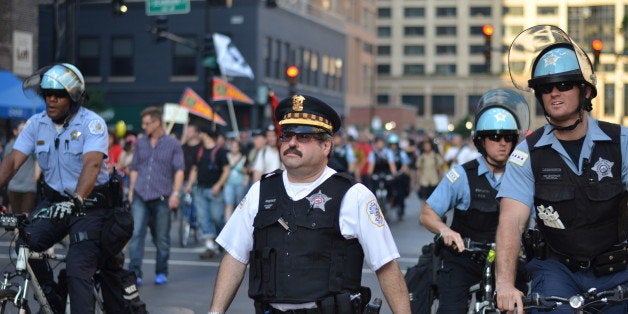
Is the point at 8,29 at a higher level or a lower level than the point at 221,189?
higher

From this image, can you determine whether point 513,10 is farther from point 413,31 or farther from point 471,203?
point 471,203

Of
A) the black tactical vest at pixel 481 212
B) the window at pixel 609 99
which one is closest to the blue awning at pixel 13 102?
the black tactical vest at pixel 481 212

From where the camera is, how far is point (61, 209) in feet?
23.7

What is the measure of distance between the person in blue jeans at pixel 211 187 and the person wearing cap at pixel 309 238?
1107cm

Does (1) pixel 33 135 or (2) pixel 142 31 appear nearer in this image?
(1) pixel 33 135

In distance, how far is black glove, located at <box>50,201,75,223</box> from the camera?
23.7 ft

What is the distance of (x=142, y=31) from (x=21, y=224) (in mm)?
41529

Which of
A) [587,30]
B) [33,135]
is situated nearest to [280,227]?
[33,135]

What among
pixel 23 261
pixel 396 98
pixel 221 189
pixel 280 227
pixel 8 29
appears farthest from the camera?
pixel 396 98

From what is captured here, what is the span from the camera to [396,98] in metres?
119

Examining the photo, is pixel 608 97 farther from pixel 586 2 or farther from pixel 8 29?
pixel 8 29

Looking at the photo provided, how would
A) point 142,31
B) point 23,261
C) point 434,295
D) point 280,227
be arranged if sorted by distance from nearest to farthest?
point 280,227, point 23,261, point 434,295, point 142,31

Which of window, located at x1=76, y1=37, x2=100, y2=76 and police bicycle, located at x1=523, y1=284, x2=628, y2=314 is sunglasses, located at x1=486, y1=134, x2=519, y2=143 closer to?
police bicycle, located at x1=523, y1=284, x2=628, y2=314

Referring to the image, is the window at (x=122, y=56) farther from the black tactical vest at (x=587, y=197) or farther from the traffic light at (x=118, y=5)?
the black tactical vest at (x=587, y=197)
